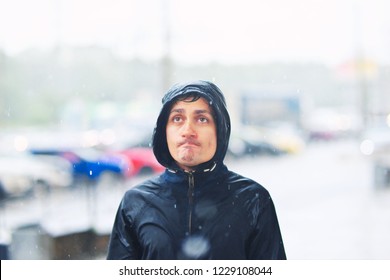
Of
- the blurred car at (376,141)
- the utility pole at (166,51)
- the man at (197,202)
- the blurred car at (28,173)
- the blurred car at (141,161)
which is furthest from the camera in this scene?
the blurred car at (28,173)

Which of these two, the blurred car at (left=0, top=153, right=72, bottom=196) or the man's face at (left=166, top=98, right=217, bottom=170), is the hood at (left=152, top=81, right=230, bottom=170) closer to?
the man's face at (left=166, top=98, right=217, bottom=170)

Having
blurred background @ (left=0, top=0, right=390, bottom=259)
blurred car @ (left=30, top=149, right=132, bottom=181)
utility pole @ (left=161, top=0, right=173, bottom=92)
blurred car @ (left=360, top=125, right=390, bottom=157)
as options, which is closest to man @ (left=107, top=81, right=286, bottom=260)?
blurred background @ (left=0, top=0, right=390, bottom=259)

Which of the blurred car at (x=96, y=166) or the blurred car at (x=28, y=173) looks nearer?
the blurred car at (x=96, y=166)

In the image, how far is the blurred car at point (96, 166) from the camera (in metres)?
3.30

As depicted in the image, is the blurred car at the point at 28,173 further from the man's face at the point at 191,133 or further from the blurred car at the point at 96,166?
the man's face at the point at 191,133

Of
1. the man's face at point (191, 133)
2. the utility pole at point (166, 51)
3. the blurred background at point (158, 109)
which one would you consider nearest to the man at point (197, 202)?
the man's face at point (191, 133)

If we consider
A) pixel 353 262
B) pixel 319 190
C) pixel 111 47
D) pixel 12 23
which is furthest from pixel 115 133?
pixel 353 262

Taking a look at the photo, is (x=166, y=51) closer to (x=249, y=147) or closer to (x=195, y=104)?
(x=249, y=147)

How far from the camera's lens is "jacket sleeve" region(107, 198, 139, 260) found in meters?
1.86

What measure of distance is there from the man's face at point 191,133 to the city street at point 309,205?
0.65 meters

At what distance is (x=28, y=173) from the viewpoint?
4.05 metres

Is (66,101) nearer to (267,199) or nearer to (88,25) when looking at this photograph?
(88,25)

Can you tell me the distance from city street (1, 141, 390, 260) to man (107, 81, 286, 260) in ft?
2.12

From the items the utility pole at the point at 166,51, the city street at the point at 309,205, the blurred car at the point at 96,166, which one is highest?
the utility pole at the point at 166,51
